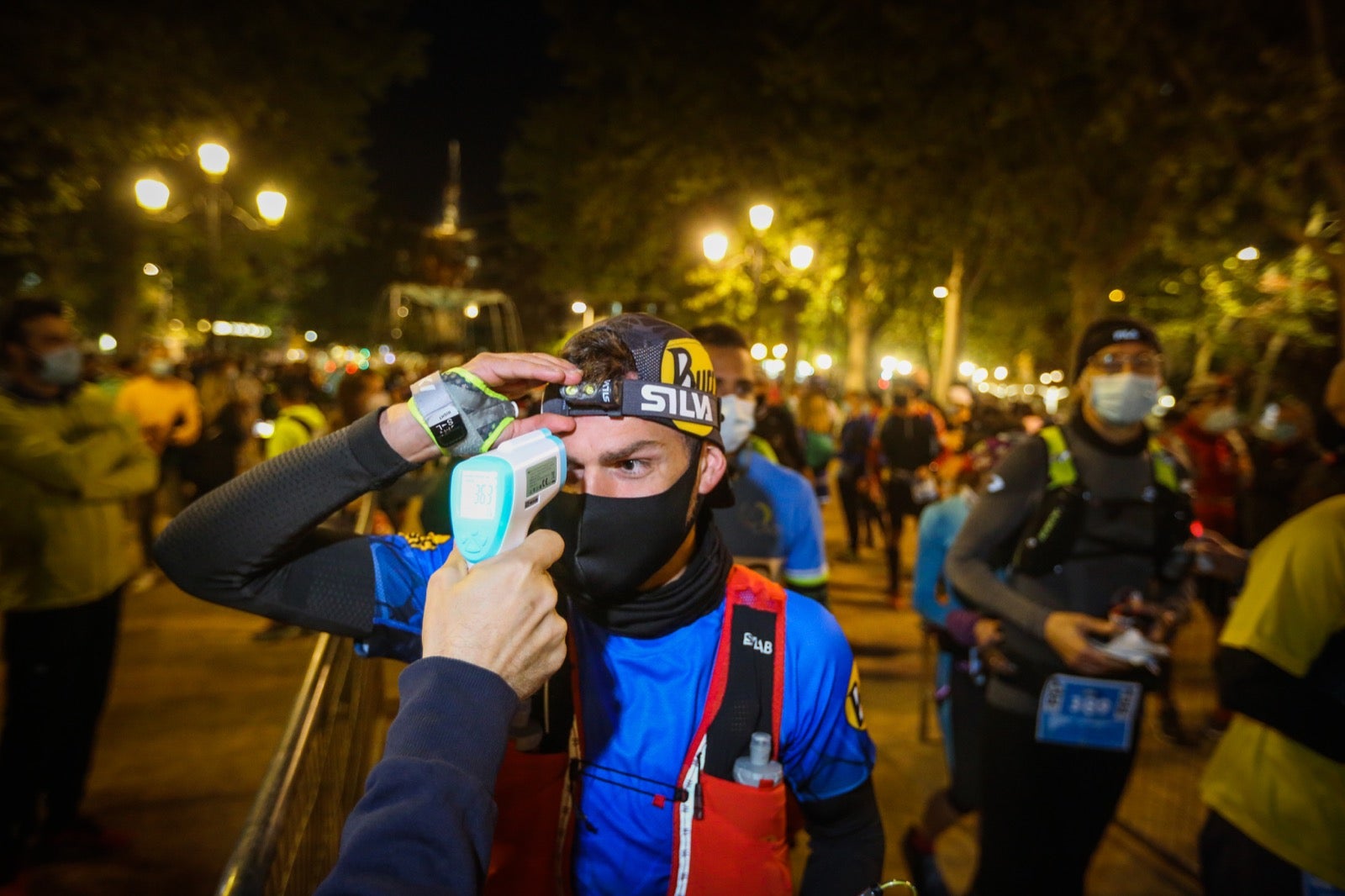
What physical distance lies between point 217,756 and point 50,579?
71.6 inches

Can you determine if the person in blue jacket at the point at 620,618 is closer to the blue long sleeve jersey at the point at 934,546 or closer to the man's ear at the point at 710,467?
the man's ear at the point at 710,467

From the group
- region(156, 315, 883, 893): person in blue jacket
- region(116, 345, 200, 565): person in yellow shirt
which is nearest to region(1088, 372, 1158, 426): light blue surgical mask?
region(156, 315, 883, 893): person in blue jacket

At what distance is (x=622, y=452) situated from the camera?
181 centimetres

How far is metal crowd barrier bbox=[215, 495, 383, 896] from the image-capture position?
160 cm

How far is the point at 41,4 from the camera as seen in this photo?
532 inches

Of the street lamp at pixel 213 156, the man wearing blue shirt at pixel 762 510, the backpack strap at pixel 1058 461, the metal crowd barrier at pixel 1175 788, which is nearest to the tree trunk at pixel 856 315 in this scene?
the metal crowd barrier at pixel 1175 788

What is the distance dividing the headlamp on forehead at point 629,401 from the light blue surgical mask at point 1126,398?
2.13 metres

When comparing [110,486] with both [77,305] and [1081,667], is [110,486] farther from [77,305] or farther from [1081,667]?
[77,305]

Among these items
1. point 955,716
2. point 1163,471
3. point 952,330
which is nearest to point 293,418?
point 955,716

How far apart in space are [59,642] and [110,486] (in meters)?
0.77

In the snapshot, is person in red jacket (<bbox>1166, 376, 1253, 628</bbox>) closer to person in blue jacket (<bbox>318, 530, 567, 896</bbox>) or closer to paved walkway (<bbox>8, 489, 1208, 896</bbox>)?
paved walkway (<bbox>8, 489, 1208, 896</bbox>)

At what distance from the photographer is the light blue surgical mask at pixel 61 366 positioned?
12.5 feet

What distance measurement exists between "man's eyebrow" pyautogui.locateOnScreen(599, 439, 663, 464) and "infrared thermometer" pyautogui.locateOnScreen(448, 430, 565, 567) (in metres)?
0.54

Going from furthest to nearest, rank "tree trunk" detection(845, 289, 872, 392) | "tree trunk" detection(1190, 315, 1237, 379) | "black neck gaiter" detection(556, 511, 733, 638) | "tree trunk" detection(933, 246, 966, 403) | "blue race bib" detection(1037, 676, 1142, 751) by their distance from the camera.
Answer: "tree trunk" detection(1190, 315, 1237, 379)
"tree trunk" detection(845, 289, 872, 392)
"tree trunk" detection(933, 246, 966, 403)
"blue race bib" detection(1037, 676, 1142, 751)
"black neck gaiter" detection(556, 511, 733, 638)
